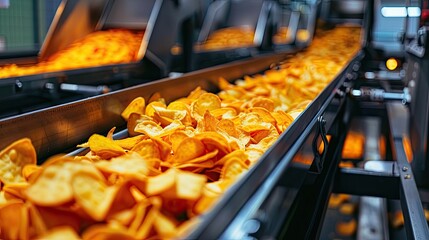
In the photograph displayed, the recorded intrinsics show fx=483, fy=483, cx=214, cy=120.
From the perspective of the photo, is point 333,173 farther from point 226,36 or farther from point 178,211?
point 226,36

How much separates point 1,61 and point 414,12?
331cm

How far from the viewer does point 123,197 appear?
0.74m

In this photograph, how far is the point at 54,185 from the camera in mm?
699

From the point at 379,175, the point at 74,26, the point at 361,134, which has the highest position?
the point at 74,26

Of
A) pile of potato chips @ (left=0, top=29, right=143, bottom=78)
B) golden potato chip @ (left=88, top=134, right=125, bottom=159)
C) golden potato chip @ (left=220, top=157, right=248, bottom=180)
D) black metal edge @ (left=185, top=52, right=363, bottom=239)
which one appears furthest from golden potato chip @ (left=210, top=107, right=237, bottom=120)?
pile of potato chips @ (left=0, top=29, right=143, bottom=78)

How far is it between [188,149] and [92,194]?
0.96 ft

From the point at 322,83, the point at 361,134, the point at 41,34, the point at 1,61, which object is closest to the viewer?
the point at 322,83

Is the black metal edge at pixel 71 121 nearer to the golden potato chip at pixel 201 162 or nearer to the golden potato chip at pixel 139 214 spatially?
the golden potato chip at pixel 201 162

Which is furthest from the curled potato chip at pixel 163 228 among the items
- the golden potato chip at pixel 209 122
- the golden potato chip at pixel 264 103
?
the golden potato chip at pixel 264 103

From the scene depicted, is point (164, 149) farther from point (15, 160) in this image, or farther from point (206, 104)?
point (206, 104)

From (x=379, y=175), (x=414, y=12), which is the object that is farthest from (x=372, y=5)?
(x=379, y=175)

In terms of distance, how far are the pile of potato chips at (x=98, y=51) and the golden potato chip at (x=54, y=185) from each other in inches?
95.8

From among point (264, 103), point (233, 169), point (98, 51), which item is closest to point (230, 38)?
point (98, 51)

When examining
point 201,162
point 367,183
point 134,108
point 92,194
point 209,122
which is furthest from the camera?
point 367,183
